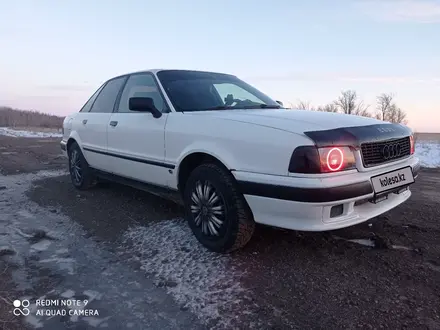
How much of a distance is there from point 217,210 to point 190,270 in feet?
1.74

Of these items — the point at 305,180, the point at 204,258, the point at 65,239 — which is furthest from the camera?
the point at 65,239

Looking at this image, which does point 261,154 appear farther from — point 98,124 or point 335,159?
point 98,124

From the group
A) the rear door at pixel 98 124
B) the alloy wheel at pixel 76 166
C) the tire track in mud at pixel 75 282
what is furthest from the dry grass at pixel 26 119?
the tire track in mud at pixel 75 282

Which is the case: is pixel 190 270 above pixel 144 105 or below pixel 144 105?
below

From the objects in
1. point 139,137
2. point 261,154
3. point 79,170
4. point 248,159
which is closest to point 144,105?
point 139,137

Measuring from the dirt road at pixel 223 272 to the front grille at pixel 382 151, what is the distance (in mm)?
797

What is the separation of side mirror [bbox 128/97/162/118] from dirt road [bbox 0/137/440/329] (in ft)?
3.96

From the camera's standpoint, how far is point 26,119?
1438 inches

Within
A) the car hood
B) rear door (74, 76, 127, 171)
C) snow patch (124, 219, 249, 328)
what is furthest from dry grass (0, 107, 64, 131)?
the car hood

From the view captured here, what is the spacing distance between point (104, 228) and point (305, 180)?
2.37 m

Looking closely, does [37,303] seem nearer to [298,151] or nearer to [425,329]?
[298,151]

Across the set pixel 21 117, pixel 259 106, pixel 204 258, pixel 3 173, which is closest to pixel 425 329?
pixel 204 258

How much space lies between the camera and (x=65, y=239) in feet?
11.8

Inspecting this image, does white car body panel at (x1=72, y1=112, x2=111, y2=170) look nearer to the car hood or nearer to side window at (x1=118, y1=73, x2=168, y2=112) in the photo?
side window at (x1=118, y1=73, x2=168, y2=112)
